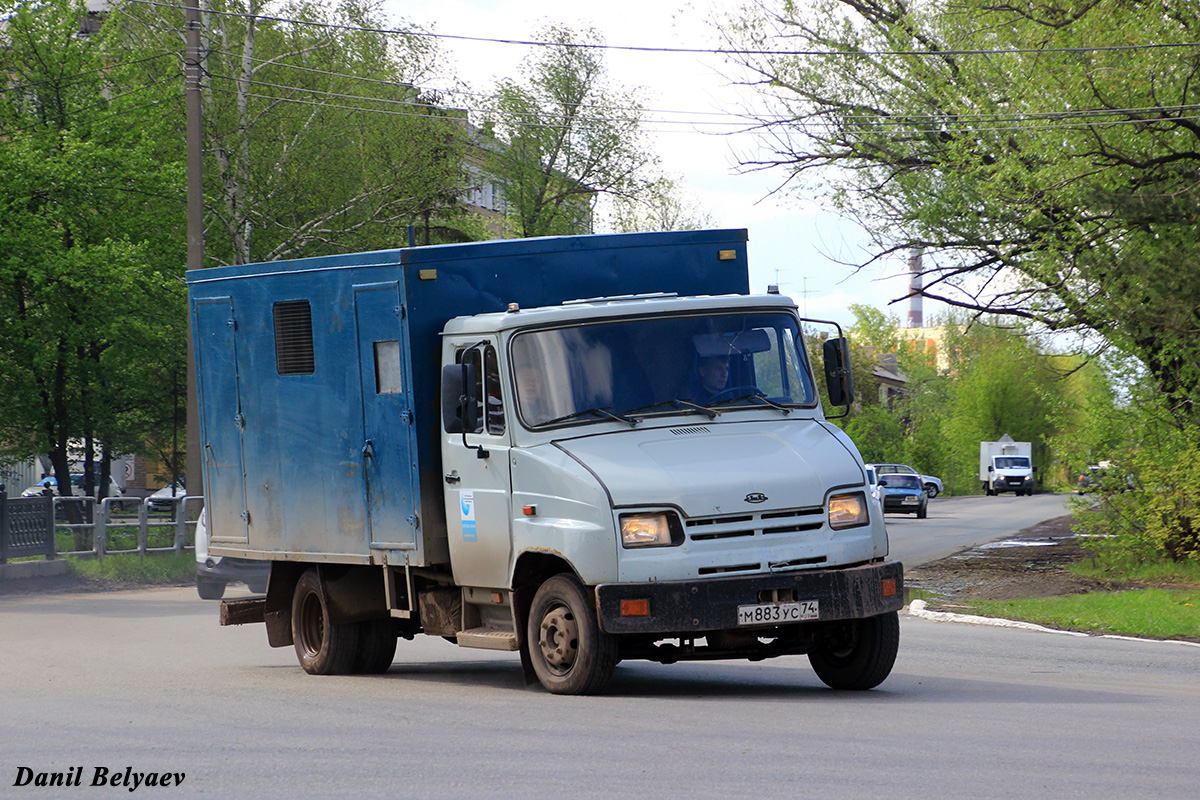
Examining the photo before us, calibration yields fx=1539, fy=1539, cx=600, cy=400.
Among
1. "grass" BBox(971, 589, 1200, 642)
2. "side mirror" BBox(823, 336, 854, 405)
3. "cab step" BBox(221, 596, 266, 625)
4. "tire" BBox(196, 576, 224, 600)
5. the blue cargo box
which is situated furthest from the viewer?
"tire" BBox(196, 576, 224, 600)

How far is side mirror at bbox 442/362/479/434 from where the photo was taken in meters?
9.57

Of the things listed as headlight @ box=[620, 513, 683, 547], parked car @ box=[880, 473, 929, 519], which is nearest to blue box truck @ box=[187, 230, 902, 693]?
headlight @ box=[620, 513, 683, 547]

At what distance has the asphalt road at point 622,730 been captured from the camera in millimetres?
6387

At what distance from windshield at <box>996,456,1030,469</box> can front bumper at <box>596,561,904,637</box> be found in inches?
3058

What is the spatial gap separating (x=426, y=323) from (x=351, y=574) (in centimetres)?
225

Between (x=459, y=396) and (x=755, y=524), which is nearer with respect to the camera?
(x=755, y=524)

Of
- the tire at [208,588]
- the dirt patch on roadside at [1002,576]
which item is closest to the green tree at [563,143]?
the dirt patch on roadside at [1002,576]

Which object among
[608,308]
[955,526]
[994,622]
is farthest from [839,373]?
[955,526]

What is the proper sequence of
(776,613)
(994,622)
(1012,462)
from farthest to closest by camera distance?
1. (1012,462)
2. (994,622)
3. (776,613)

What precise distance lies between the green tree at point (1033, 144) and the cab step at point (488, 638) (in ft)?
42.5

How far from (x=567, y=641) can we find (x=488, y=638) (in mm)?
932

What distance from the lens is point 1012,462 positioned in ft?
275

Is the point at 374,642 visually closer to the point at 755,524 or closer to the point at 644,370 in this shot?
the point at 644,370

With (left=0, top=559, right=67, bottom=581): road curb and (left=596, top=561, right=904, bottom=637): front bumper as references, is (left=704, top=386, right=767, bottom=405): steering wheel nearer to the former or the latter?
(left=596, top=561, right=904, bottom=637): front bumper
